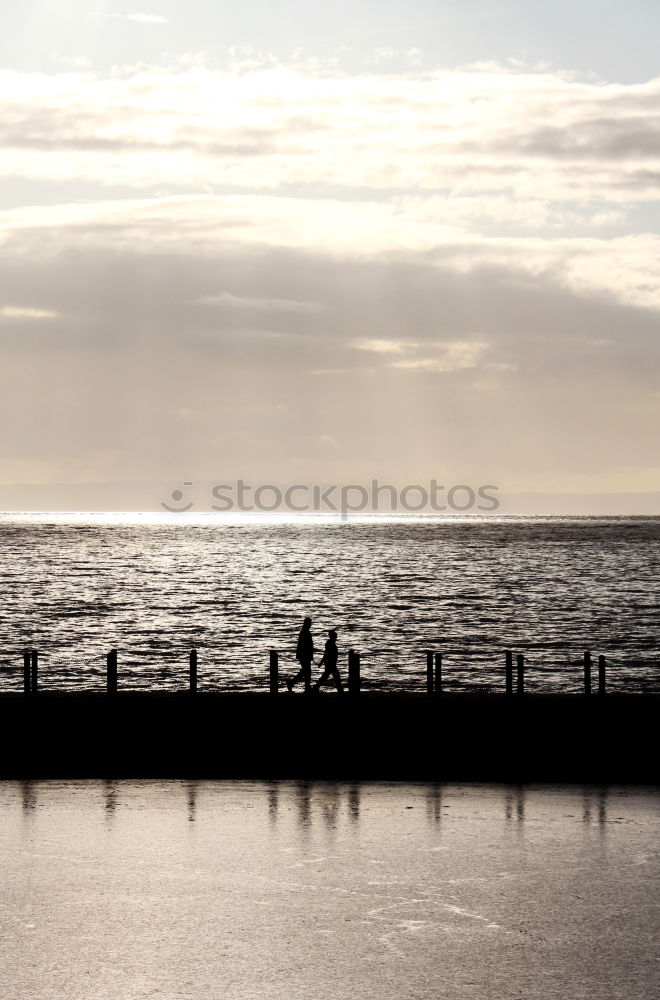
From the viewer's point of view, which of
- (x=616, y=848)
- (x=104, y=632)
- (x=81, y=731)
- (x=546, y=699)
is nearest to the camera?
(x=616, y=848)

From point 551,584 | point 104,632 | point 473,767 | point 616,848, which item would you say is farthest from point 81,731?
point 551,584

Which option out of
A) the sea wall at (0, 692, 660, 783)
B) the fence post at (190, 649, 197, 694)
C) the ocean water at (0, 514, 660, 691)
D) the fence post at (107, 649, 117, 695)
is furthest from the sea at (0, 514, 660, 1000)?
the ocean water at (0, 514, 660, 691)

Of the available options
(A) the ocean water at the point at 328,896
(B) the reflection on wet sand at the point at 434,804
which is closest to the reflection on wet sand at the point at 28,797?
(A) the ocean water at the point at 328,896

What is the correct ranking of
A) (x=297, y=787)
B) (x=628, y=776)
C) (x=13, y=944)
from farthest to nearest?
(x=628, y=776) < (x=297, y=787) < (x=13, y=944)

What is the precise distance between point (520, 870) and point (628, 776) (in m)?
7.55

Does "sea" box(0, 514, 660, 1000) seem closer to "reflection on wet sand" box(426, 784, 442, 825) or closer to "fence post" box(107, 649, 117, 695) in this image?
"reflection on wet sand" box(426, 784, 442, 825)

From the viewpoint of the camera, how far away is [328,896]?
11.8 meters

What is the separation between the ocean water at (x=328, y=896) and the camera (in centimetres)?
939

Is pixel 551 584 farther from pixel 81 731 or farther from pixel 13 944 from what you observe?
pixel 13 944

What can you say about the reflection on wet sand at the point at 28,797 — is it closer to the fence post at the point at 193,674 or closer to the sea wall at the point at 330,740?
the sea wall at the point at 330,740

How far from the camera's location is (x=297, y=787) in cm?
1856

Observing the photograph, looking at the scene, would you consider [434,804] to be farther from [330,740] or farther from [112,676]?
[112,676]

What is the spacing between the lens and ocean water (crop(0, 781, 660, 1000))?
30.8 feet

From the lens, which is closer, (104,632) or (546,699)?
(546,699)
